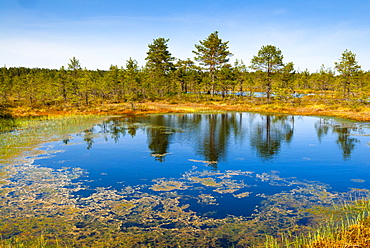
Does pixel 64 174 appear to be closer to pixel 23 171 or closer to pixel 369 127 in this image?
pixel 23 171

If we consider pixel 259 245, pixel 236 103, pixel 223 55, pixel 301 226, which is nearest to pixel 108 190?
pixel 259 245

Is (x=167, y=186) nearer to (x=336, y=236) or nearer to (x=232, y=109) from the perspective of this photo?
(x=336, y=236)

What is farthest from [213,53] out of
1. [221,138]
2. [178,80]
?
[221,138]

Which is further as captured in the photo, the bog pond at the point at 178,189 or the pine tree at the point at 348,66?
the pine tree at the point at 348,66

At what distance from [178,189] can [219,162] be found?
21.4 ft

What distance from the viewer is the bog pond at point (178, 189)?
10.3 m

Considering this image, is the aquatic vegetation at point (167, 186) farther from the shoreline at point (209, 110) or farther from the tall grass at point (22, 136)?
the shoreline at point (209, 110)

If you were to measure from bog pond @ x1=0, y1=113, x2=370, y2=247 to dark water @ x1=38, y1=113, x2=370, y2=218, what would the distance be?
0.24 ft

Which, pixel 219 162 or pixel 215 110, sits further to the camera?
pixel 215 110

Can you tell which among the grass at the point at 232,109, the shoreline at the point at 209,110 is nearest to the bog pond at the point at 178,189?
the shoreline at the point at 209,110

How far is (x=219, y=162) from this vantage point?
20.4m

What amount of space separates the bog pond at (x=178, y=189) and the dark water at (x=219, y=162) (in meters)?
0.07

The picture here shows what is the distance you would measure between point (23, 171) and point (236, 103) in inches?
2359

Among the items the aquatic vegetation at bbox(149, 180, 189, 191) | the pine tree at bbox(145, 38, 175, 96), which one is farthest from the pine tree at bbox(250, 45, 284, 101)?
the aquatic vegetation at bbox(149, 180, 189, 191)
